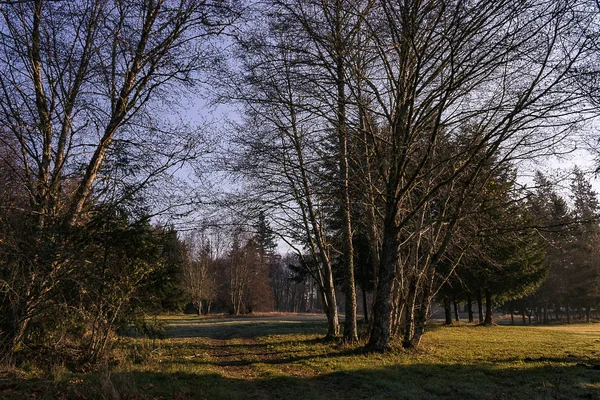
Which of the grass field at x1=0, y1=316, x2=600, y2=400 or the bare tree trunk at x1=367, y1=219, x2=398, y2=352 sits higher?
the bare tree trunk at x1=367, y1=219, x2=398, y2=352

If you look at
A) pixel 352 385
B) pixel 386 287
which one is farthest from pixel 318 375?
pixel 386 287

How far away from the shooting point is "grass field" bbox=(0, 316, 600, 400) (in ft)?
19.5

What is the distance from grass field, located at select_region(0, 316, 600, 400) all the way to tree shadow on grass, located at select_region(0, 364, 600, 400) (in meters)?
0.02

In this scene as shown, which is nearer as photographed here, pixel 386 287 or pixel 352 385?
pixel 352 385

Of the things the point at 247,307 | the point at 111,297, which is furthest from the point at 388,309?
the point at 247,307

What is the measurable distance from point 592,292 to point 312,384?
3637 cm

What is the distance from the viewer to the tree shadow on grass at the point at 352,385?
5.71m

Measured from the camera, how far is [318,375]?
7.99 metres

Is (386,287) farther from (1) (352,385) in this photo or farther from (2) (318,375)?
(1) (352,385)

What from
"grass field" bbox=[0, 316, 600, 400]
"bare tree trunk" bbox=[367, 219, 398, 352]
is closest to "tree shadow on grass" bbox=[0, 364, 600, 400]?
"grass field" bbox=[0, 316, 600, 400]

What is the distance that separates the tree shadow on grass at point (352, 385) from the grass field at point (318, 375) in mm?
15

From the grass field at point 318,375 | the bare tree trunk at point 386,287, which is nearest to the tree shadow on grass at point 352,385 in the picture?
the grass field at point 318,375

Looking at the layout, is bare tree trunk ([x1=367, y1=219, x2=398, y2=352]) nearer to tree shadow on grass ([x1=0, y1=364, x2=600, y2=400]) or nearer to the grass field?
the grass field

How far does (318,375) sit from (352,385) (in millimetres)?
1031
